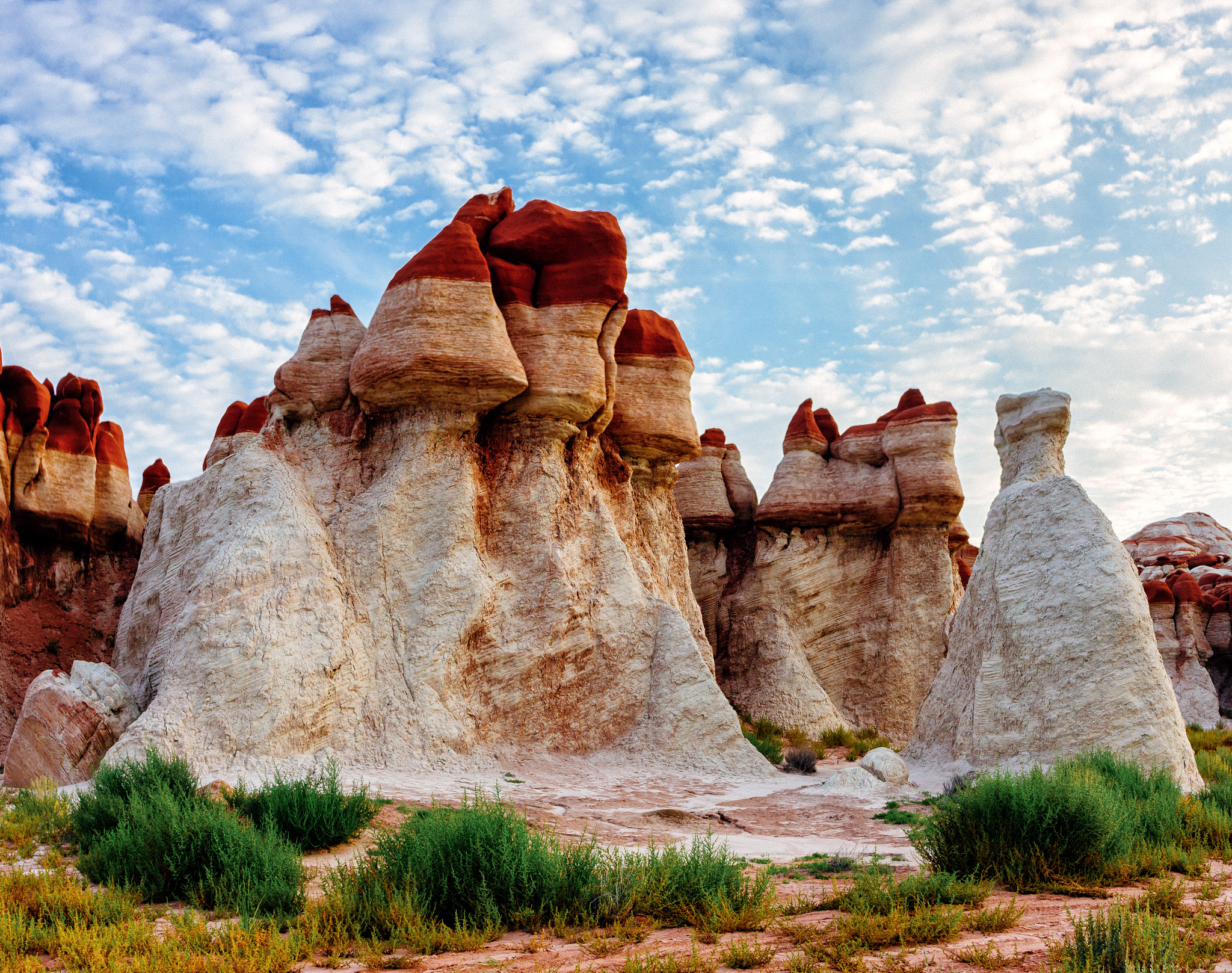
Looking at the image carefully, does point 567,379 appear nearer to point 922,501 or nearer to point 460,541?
point 460,541

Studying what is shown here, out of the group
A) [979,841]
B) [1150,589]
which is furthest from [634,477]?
[1150,589]

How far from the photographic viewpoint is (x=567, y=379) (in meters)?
16.1

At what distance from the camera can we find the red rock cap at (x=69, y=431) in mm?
19391

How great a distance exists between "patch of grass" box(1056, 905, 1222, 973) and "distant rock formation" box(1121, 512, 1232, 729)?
2575 cm

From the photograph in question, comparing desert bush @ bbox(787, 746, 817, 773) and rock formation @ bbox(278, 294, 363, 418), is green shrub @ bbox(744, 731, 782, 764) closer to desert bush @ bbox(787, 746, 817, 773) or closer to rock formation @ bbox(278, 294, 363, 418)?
desert bush @ bbox(787, 746, 817, 773)

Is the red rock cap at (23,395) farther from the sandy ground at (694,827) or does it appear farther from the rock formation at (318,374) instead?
the sandy ground at (694,827)

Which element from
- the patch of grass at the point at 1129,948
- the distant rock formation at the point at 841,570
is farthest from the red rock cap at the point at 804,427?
the patch of grass at the point at 1129,948

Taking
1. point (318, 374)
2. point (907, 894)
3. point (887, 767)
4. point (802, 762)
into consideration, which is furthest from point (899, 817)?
point (318, 374)

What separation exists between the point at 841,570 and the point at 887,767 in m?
12.3

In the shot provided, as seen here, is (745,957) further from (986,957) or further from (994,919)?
(994,919)

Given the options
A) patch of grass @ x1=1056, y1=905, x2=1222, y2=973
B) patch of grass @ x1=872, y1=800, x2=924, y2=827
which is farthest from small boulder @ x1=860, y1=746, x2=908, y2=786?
patch of grass @ x1=1056, y1=905, x2=1222, y2=973

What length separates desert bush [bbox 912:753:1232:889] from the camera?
Result: 6570mm

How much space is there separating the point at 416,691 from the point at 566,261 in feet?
27.6

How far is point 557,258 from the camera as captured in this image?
17.1m
